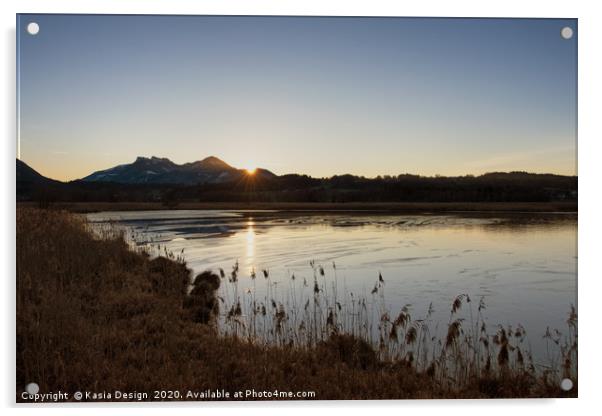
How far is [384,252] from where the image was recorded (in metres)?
6.32

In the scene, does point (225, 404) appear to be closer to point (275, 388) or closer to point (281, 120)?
point (275, 388)

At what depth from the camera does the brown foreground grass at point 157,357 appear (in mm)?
4031

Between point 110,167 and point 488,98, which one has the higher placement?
point 488,98

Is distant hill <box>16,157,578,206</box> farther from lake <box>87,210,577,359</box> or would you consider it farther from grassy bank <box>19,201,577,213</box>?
lake <box>87,210,577,359</box>

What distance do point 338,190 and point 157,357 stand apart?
286cm

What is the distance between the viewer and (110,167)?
5.09 metres

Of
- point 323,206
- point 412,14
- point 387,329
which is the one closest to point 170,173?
point 323,206

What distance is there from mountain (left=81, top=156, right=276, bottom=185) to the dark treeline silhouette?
77 mm

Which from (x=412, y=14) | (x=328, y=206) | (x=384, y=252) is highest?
(x=412, y=14)

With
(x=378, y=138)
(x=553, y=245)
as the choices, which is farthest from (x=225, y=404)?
(x=553, y=245)

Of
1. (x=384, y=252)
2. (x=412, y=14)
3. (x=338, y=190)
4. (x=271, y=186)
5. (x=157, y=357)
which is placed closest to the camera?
(x=157, y=357)

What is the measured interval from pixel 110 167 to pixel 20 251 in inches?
50.7

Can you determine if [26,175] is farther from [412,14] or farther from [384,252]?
[384,252]

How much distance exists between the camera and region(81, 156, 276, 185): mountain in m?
5.14
